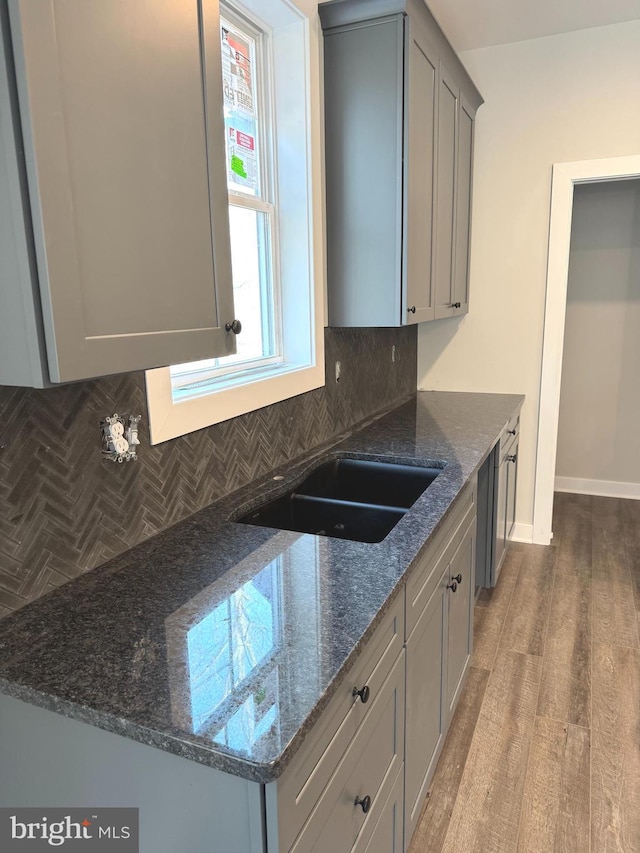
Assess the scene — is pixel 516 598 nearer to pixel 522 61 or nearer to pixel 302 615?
pixel 302 615

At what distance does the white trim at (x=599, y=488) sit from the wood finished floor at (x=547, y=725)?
1282 mm

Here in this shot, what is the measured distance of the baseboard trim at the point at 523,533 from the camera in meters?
3.68

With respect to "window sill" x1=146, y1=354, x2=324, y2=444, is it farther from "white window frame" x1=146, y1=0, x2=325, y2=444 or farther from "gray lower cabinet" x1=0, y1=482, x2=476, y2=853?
"gray lower cabinet" x1=0, y1=482, x2=476, y2=853

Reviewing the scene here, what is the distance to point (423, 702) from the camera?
5.18ft

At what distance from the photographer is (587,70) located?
3.10m

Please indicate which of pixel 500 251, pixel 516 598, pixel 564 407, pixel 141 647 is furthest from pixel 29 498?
pixel 564 407

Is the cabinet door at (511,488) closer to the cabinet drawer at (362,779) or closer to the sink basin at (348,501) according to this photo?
the sink basin at (348,501)

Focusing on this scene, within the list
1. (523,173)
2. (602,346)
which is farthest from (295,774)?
(602,346)

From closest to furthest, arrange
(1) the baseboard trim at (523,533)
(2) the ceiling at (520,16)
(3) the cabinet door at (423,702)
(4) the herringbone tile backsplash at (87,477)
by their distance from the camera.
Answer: (4) the herringbone tile backsplash at (87,477)
(3) the cabinet door at (423,702)
(2) the ceiling at (520,16)
(1) the baseboard trim at (523,533)

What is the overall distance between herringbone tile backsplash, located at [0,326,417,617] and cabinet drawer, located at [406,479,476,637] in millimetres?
633

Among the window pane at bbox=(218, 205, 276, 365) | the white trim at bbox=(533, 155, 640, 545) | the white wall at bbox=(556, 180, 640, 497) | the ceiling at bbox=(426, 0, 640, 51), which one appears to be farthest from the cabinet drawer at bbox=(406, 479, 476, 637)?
the white wall at bbox=(556, 180, 640, 497)

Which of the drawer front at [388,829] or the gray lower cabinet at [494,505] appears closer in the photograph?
the drawer front at [388,829]

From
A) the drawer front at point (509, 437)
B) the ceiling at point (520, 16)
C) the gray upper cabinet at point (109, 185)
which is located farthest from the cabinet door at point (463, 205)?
the gray upper cabinet at point (109, 185)

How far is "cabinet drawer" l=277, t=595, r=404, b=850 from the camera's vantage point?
0.83 metres
